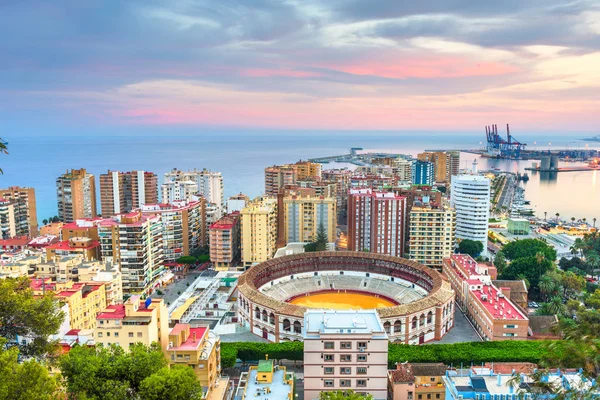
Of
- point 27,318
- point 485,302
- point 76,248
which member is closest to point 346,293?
point 485,302

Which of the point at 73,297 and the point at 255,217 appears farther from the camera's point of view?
the point at 255,217

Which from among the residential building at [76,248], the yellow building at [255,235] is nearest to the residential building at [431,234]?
the yellow building at [255,235]

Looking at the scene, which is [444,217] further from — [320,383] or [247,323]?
[320,383]

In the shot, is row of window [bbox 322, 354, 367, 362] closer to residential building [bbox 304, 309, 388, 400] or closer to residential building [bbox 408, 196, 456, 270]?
residential building [bbox 304, 309, 388, 400]

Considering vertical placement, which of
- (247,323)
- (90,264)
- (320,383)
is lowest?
(247,323)

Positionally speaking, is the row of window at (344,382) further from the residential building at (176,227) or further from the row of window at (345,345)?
the residential building at (176,227)

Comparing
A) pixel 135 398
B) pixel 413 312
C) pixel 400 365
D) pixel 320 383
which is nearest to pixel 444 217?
pixel 413 312

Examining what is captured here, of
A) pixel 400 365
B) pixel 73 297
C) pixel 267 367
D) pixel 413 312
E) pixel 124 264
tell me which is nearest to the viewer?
A: pixel 267 367
